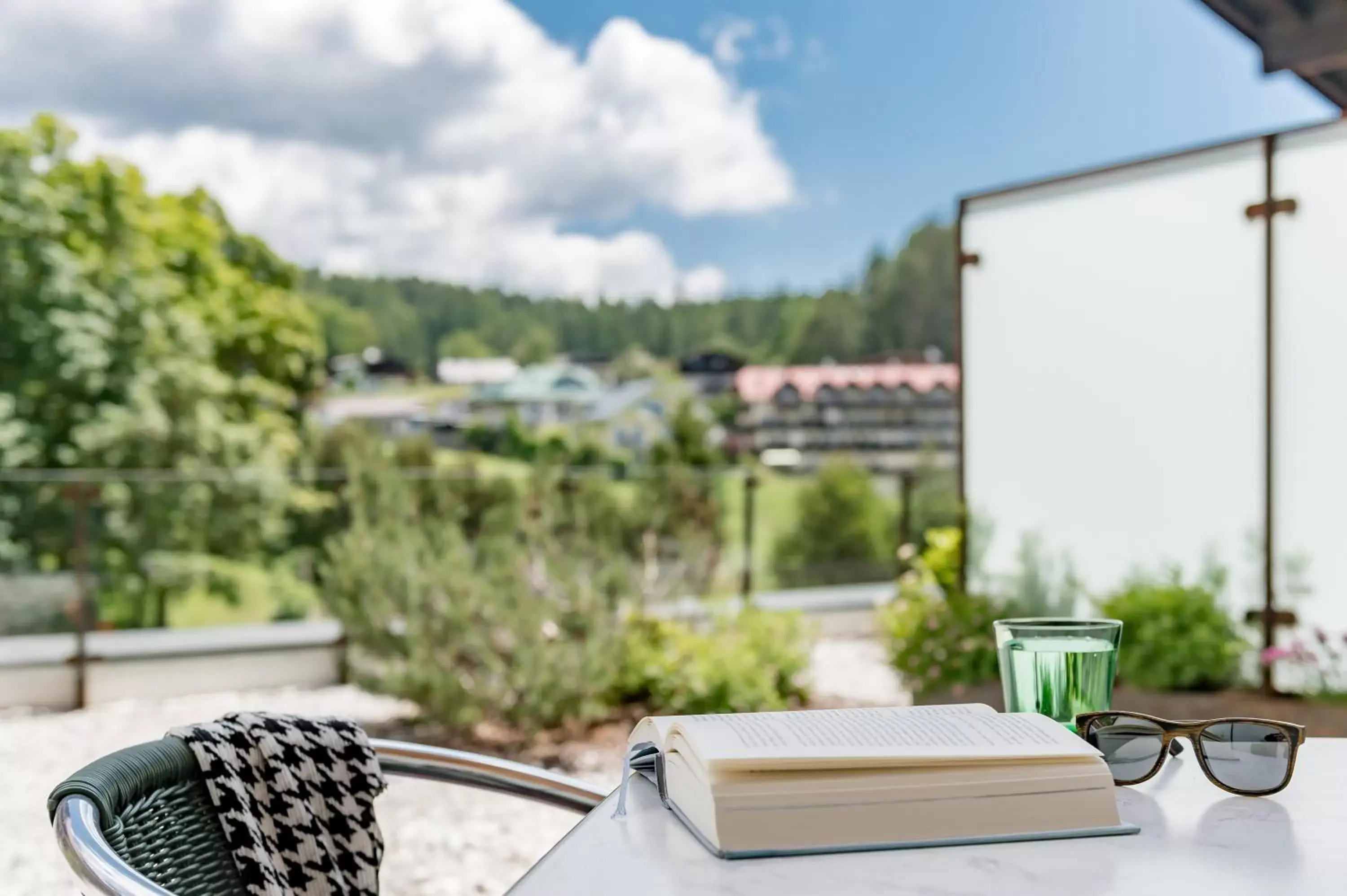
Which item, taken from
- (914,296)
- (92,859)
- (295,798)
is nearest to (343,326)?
(914,296)

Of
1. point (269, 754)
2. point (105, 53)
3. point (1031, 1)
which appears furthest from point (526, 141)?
point (269, 754)

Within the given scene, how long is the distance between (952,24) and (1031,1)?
101 cm

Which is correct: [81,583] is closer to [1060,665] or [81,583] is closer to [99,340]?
[1060,665]

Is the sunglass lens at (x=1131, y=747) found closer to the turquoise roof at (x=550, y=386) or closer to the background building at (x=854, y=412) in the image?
the background building at (x=854, y=412)

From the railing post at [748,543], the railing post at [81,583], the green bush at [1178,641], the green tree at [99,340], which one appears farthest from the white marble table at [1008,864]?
the green tree at [99,340]

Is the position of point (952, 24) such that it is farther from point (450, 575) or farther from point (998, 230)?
point (450, 575)

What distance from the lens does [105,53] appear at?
520 inches

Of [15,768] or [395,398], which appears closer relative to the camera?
[15,768]

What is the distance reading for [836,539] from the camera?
600cm

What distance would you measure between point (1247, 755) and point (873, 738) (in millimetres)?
267

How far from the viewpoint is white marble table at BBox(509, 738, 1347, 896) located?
1.87 ft

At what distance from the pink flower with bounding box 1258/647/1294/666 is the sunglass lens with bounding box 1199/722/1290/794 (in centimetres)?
247

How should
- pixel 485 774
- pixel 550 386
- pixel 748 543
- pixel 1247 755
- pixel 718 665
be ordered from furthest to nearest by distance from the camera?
1. pixel 550 386
2. pixel 748 543
3. pixel 718 665
4. pixel 485 774
5. pixel 1247 755

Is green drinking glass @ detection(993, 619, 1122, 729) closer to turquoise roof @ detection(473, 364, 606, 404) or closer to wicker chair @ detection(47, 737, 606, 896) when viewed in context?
wicker chair @ detection(47, 737, 606, 896)
